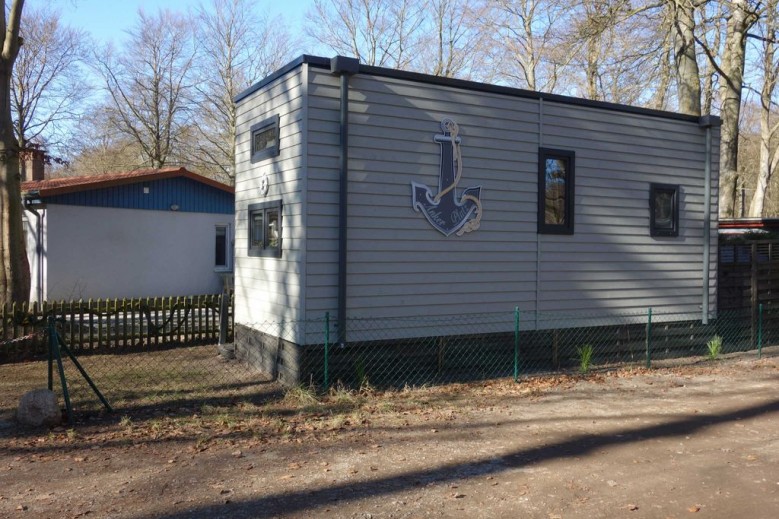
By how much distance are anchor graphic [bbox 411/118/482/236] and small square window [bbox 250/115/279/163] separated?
6.33 feet

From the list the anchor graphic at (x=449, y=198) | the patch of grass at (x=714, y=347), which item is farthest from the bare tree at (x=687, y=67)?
the anchor graphic at (x=449, y=198)

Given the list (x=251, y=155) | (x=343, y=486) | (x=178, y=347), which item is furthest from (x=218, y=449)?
(x=178, y=347)

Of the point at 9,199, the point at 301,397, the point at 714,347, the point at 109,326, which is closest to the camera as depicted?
the point at 301,397

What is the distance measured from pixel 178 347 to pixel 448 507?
813 centimetres

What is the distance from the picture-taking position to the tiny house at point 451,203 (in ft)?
26.5

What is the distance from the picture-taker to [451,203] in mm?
8961

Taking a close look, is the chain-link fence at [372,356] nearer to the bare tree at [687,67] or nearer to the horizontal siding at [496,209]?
the horizontal siding at [496,209]

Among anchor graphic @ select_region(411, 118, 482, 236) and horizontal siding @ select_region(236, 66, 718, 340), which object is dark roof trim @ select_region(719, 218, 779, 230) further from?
anchor graphic @ select_region(411, 118, 482, 236)

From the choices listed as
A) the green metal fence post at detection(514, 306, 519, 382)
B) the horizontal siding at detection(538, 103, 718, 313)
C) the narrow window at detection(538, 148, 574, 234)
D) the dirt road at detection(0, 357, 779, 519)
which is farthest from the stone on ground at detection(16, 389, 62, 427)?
the narrow window at detection(538, 148, 574, 234)

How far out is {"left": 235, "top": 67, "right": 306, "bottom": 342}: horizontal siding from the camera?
8055mm

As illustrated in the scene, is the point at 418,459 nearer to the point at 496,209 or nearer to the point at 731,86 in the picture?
the point at 496,209

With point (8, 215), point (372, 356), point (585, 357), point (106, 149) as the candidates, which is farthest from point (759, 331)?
point (106, 149)

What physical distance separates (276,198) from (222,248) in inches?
458

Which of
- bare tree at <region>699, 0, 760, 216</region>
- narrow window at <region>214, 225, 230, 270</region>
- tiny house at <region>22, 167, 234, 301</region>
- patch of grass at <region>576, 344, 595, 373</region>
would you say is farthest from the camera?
narrow window at <region>214, 225, 230, 270</region>
